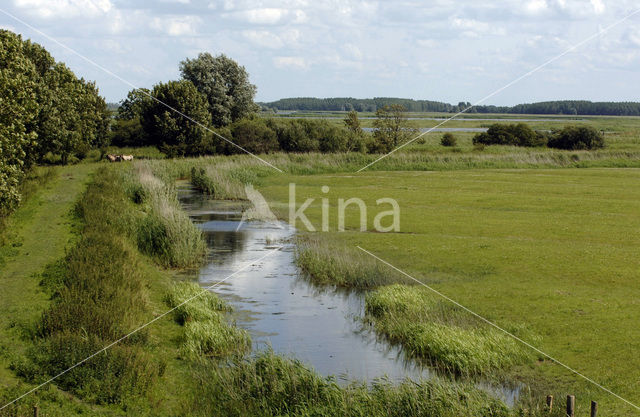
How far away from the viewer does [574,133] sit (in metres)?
82.4

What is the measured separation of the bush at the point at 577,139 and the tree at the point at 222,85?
38291 millimetres

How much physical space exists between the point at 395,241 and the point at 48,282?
1274 centimetres

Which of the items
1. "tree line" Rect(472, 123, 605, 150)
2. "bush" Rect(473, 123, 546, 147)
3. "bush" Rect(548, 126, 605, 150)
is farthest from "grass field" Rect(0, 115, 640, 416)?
"bush" Rect(473, 123, 546, 147)

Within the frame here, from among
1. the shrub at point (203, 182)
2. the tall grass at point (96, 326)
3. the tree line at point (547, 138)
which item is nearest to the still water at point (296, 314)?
the tall grass at point (96, 326)

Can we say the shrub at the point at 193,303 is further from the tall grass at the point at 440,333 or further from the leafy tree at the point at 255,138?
the leafy tree at the point at 255,138

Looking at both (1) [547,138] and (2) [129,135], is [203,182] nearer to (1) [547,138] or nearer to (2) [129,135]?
(2) [129,135]

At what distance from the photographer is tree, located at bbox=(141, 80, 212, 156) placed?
6750cm

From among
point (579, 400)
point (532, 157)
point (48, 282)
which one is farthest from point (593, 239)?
point (532, 157)

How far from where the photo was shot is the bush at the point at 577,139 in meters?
80.9

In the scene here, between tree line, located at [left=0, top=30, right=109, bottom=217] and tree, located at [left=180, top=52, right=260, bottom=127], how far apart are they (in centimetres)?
1368

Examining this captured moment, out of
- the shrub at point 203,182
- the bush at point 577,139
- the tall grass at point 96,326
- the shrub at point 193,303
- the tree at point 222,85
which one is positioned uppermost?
the tree at point 222,85

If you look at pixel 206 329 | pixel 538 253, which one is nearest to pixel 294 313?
pixel 206 329

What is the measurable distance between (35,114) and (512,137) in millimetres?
64397

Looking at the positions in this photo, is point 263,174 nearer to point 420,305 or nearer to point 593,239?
point 593,239
